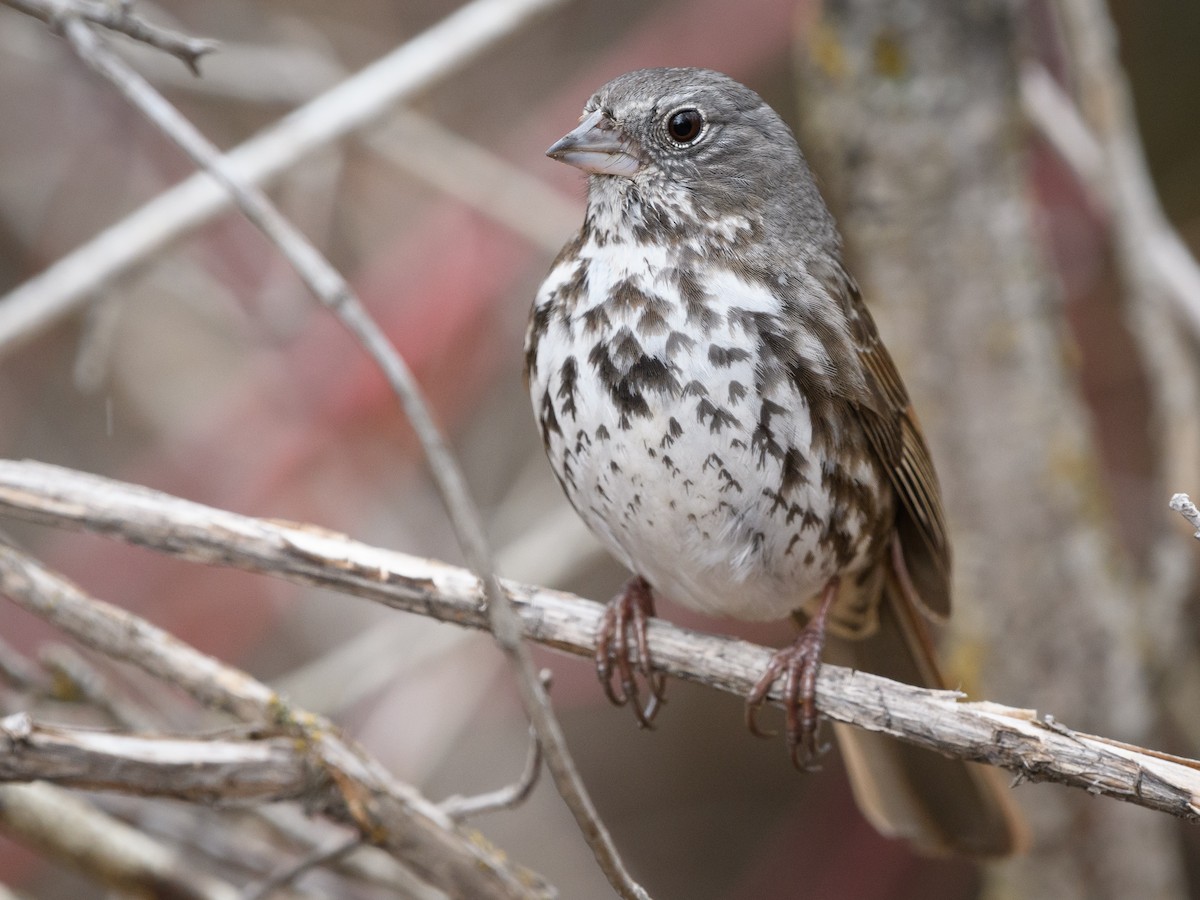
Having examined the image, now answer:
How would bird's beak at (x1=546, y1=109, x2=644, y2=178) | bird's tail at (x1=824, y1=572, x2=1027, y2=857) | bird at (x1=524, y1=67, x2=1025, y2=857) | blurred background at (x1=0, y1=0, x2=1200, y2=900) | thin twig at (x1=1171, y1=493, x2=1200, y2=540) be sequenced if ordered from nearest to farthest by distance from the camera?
1. thin twig at (x1=1171, y1=493, x2=1200, y2=540)
2. bird at (x1=524, y1=67, x2=1025, y2=857)
3. bird's beak at (x1=546, y1=109, x2=644, y2=178)
4. bird's tail at (x1=824, y1=572, x2=1027, y2=857)
5. blurred background at (x1=0, y1=0, x2=1200, y2=900)

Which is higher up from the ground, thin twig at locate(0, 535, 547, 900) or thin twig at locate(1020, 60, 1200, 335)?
thin twig at locate(1020, 60, 1200, 335)

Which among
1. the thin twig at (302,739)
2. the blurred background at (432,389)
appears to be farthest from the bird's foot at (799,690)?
the blurred background at (432,389)

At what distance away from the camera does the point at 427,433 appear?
6.24ft

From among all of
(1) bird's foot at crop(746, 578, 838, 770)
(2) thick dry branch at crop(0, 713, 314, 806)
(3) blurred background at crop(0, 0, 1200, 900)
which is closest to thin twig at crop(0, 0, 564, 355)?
(3) blurred background at crop(0, 0, 1200, 900)

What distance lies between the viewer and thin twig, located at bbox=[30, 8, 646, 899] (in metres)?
1.84

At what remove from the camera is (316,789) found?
2420mm

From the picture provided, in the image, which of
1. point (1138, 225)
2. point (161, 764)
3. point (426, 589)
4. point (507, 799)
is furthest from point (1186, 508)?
point (1138, 225)

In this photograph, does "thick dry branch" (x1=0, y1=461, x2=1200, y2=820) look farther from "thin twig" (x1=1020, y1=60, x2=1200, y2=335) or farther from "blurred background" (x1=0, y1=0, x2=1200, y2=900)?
"thin twig" (x1=1020, y1=60, x2=1200, y2=335)

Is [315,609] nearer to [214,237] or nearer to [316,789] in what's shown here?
[214,237]

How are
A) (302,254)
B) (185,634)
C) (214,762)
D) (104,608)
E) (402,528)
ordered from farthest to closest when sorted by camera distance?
(402,528), (185,634), (104,608), (214,762), (302,254)

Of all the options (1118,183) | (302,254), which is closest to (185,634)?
(302,254)

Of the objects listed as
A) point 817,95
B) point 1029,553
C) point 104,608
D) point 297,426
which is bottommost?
point 104,608

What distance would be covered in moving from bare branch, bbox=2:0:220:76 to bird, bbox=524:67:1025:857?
30.1 inches

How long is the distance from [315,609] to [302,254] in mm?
3172
